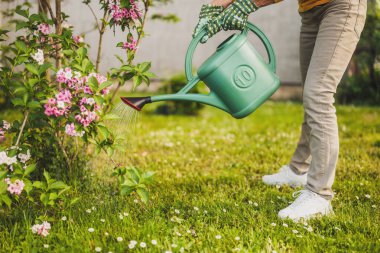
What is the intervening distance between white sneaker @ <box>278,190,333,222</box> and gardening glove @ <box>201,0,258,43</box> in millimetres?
909

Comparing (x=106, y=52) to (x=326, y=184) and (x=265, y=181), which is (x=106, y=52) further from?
(x=326, y=184)

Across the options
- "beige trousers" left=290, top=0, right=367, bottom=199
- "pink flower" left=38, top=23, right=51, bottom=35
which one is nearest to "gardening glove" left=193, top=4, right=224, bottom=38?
"beige trousers" left=290, top=0, right=367, bottom=199

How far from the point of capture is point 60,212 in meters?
2.37

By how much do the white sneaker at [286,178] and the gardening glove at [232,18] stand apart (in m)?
1.09

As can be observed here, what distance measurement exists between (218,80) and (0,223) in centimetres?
124

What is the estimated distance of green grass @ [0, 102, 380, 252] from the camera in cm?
210

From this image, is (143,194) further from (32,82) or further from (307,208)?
(307,208)

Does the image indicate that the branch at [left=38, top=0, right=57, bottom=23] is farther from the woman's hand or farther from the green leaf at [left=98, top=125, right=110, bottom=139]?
the woman's hand

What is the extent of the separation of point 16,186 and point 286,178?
164 cm

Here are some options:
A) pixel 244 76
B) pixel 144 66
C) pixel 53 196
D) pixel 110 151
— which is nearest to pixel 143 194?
pixel 110 151

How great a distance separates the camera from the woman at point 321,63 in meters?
2.28

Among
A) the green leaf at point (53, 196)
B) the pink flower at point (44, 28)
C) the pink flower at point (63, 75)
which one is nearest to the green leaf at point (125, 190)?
the green leaf at point (53, 196)

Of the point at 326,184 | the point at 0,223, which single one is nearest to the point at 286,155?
the point at 326,184

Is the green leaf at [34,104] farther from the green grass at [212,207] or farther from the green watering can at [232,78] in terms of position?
the green grass at [212,207]
